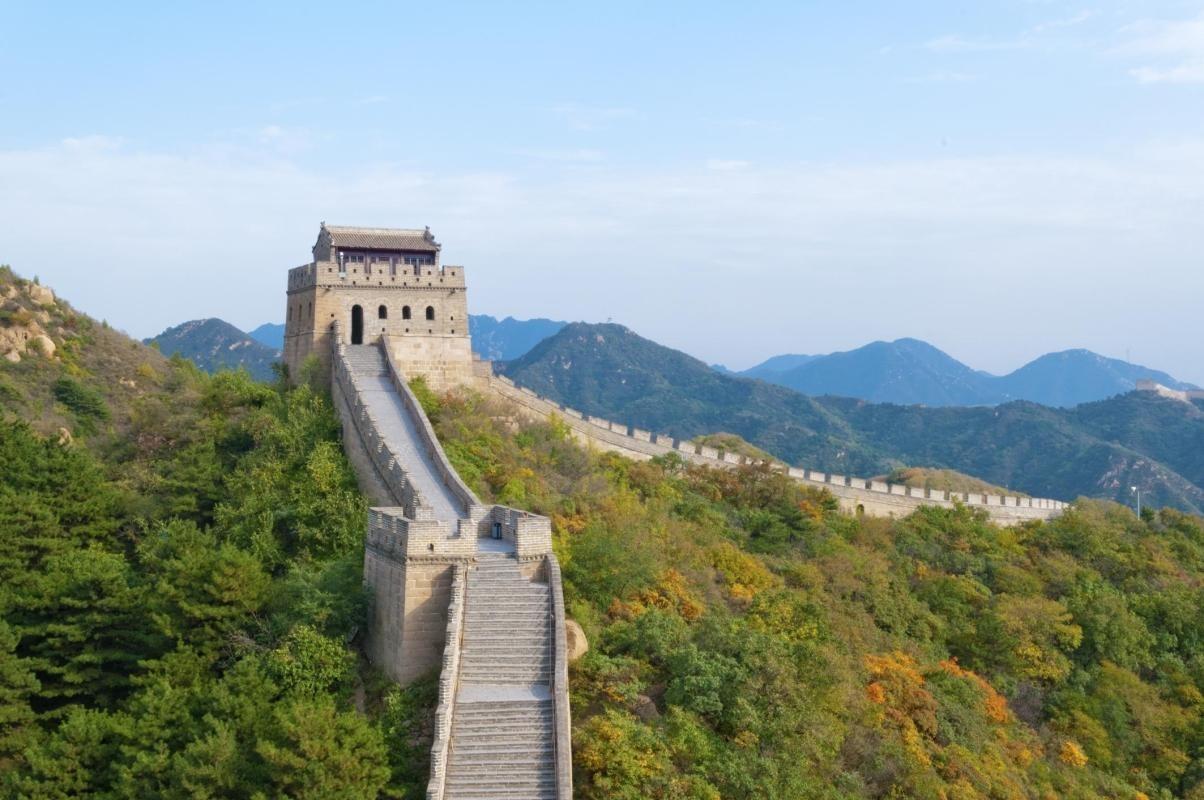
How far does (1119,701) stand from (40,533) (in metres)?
24.0

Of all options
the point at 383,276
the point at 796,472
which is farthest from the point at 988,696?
the point at 383,276

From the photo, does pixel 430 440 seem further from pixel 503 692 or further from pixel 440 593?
pixel 503 692

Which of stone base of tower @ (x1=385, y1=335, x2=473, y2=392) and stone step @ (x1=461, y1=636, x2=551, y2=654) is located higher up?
stone base of tower @ (x1=385, y1=335, x2=473, y2=392)

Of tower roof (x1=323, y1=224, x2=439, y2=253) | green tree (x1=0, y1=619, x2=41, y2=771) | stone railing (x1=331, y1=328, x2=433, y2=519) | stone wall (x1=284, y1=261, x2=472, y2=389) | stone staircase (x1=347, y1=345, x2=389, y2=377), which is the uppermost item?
tower roof (x1=323, y1=224, x2=439, y2=253)

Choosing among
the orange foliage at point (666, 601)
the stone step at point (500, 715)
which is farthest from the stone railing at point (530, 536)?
the stone step at point (500, 715)

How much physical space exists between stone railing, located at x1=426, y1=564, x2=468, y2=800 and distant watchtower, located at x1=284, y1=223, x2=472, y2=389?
13456mm

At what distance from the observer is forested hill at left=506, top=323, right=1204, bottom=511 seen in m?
108

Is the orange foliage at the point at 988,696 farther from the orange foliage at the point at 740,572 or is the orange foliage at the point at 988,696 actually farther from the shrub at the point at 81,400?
the shrub at the point at 81,400

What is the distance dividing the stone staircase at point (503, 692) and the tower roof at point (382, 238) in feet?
54.9

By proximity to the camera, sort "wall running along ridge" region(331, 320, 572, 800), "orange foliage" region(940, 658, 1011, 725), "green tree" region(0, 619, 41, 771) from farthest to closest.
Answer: "orange foliage" region(940, 658, 1011, 725) → "green tree" region(0, 619, 41, 771) → "wall running along ridge" region(331, 320, 572, 800)

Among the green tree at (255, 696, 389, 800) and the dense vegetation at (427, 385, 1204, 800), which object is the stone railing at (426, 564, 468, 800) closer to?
the green tree at (255, 696, 389, 800)

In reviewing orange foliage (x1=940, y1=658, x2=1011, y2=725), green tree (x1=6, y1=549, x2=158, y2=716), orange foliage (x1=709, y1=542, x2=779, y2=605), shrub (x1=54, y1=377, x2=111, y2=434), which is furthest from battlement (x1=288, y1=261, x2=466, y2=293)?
orange foliage (x1=940, y1=658, x2=1011, y2=725)

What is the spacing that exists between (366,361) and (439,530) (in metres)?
12.3

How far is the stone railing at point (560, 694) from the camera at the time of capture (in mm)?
14336
